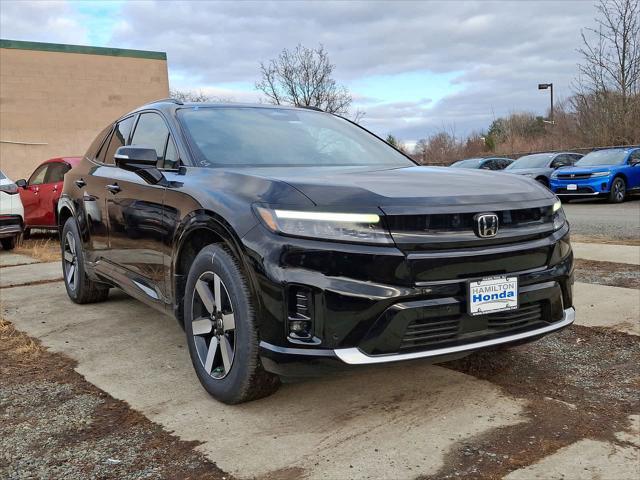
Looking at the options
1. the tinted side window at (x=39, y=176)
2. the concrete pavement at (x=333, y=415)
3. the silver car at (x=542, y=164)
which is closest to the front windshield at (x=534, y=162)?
the silver car at (x=542, y=164)

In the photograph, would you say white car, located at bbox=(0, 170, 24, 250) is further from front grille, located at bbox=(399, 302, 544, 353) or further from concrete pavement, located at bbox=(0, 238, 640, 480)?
front grille, located at bbox=(399, 302, 544, 353)

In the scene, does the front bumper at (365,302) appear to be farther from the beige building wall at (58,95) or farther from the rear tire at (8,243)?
the beige building wall at (58,95)

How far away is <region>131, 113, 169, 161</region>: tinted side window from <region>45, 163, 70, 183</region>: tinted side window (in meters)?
6.31

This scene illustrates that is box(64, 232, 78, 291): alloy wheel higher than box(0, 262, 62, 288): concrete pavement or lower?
higher

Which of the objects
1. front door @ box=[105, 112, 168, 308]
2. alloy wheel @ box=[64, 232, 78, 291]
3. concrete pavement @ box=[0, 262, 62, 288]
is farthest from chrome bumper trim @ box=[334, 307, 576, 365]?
concrete pavement @ box=[0, 262, 62, 288]

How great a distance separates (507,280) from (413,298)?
53 centimetres

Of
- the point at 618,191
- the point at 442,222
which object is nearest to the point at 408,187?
the point at 442,222

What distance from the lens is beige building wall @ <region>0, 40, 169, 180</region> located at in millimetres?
18297

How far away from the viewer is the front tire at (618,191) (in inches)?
620

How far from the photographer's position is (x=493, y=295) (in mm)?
2787

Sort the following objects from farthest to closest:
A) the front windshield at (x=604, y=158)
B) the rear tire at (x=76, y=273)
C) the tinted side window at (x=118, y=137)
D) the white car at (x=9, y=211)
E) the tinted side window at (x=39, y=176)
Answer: the front windshield at (x=604, y=158)
the tinted side window at (x=39, y=176)
the white car at (x=9, y=211)
the rear tire at (x=76, y=273)
the tinted side window at (x=118, y=137)

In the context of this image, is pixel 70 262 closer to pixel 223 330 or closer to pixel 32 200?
pixel 223 330

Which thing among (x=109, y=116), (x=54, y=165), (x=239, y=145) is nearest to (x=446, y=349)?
(x=239, y=145)

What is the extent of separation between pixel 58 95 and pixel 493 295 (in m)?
19.2
